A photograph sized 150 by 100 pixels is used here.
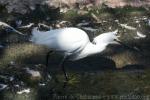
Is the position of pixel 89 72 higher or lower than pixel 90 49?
lower

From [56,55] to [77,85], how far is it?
22.1 inches

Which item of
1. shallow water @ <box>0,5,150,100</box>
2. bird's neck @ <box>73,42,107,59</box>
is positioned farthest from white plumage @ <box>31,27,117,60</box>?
shallow water @ <box>0,5,150,100</box>

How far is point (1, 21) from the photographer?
539 centimetres

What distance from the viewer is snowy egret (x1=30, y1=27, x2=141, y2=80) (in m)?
4.20

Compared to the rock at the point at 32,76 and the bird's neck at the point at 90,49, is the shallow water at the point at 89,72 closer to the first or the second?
the rock at the point at 32,76

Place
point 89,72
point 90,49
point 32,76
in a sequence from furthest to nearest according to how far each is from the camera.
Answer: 1. point 89,72
2. point 32,76
3. point 90,49

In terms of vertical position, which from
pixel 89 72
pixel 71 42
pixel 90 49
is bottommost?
pixel 89 72

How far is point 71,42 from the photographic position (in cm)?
418

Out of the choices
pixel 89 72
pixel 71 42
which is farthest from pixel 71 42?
pixel 89 72

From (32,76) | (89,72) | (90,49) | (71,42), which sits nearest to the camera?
(71,42)

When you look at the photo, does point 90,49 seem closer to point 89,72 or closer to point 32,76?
point 89,72

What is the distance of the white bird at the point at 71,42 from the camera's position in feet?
13.8

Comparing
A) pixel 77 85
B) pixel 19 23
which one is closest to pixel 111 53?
pixel 77 85

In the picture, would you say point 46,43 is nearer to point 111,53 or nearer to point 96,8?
point 111,53
